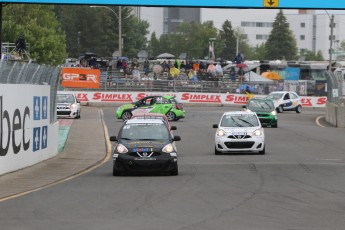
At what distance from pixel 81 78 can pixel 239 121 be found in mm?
43726

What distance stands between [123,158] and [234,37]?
129 m

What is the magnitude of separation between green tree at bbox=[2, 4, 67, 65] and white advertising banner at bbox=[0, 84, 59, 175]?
41.0 metres

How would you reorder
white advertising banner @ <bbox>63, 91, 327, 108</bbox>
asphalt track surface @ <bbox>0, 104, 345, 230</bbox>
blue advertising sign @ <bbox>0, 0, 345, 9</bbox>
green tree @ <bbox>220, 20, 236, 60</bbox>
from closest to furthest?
asphalt track surface @ <bbox>0, 104, 345, 230</bbox> < blue advertising sign @ <bbox>0, 0, 345, 9</bbox> < white advertising banner @ <bbox>63, 91, 327, 108</bbox> < green tree @ <bbox>220, 20, 236, 60</bbox>

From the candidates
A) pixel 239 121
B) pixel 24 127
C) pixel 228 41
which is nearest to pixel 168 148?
pixel 24 127

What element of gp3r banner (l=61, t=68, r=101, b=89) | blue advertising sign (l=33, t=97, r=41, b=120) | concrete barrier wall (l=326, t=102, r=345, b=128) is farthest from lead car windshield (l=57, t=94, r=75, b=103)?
blue advertising sign (l=33, t=97, r=41, b=120)

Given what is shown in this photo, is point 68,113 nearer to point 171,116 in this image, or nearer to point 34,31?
point 171,116

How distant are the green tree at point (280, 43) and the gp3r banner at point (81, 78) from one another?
7506 cm

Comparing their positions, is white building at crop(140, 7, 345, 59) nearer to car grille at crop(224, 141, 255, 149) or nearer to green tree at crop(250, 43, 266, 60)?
green tree at crop(250, 43, 266, 60)

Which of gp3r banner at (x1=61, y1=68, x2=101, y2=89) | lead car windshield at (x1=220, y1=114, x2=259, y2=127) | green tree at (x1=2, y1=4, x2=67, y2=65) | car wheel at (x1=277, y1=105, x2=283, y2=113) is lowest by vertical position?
car wheel at (x1=277, y1=105, x2=283, y2=113)

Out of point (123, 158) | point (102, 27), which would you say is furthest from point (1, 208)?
point (102, 27)

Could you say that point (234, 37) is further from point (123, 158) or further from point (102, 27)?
point (123, 158)

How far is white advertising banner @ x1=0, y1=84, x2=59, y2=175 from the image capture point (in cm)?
2212

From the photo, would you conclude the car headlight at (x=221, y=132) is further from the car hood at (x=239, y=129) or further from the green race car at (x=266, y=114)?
the green race car at (x=266, y=114)

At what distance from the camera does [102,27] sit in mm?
128250
